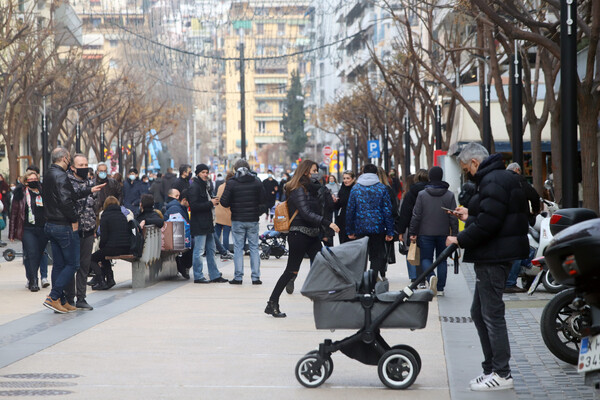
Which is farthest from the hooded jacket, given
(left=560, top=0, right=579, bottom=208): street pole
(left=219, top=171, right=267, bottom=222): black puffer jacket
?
(left=560, top=0, right=579, bottom=208): street pole

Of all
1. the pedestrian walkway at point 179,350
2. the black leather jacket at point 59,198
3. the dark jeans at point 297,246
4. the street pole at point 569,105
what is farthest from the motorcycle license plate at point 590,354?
the black leather jacket at point 59,198

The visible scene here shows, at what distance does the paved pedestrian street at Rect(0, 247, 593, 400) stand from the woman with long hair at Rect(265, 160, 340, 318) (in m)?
0.48

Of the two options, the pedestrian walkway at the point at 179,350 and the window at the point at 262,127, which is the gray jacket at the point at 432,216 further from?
the window at the point at 262,127

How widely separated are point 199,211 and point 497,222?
955 cm

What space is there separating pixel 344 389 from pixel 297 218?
4.72 metres

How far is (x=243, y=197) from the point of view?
15.7 metres

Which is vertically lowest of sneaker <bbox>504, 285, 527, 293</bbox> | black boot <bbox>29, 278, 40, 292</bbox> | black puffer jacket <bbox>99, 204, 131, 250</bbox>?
sneaker <bbox>504, 285, 527, 293</bbox>

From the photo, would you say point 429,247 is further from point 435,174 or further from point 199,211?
point 199,211

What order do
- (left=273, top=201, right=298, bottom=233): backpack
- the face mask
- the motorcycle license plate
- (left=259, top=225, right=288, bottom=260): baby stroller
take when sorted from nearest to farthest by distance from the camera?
the motorcycle license plate < the face mask < (left=273, top=201, right=298, bottom=233): backpack < (left=259, top=225, right=288, bottom=260): baby stroller

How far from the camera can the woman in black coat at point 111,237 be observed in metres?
15.7

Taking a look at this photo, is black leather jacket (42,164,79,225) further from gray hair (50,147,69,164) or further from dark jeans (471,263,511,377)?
dark jeans (471,263,511,377)

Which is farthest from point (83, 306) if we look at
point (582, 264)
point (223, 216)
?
point (223, 216)

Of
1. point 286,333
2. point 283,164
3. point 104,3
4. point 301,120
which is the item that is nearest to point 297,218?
point 286,333

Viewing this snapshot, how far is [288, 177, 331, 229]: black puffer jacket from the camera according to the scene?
40.7 ft
